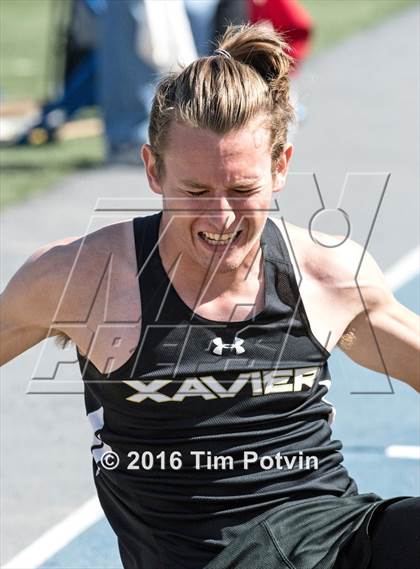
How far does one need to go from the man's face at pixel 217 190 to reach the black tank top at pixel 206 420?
143mm

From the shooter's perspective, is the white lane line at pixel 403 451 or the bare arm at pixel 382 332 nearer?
the bare arm at pixel 382 332

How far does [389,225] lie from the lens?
7.93 m

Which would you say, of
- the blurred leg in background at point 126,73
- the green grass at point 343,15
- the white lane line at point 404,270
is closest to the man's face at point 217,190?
the white lane line at point 404,270

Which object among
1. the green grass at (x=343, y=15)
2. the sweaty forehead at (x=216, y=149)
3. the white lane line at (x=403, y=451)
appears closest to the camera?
the sweaty forehead at (x=216, y=149)

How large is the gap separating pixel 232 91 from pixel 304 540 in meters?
0.99

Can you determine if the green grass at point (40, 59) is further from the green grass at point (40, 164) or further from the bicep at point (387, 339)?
the bicep at point (387, 339)

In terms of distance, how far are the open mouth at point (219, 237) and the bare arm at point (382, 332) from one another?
14.5 inches

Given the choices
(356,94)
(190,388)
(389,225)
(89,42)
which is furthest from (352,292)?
(356,94)

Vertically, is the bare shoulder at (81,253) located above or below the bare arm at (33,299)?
above

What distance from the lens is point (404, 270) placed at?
662 cm

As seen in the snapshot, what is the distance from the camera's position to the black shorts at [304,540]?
9.39ft

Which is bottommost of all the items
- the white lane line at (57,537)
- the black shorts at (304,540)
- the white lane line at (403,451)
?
the white lane line at (57,537)

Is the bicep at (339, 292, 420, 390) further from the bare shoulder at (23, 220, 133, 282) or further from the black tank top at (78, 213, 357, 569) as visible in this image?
the bare shoulder at (23, 220, 133, 282)

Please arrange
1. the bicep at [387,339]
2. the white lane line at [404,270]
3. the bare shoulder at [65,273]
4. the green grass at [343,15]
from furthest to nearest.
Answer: the green grass at [343,15] → the white lane line at [404,270] → the bicep at [387,339] → the bare shoulder at [65,273]
